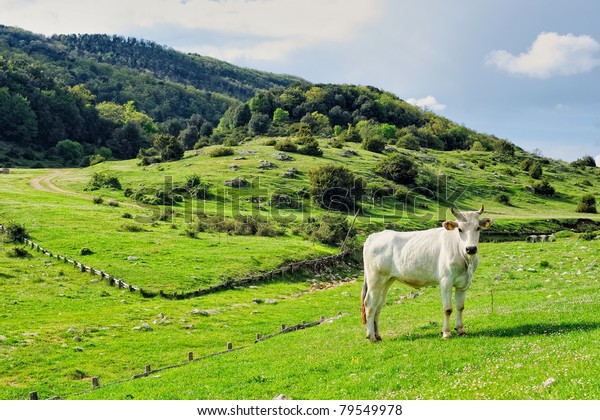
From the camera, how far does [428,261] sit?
17125mm

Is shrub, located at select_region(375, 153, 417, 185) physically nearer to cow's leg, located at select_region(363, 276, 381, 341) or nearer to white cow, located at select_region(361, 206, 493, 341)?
white cow, located at select_region(361, 206, 493, 341)

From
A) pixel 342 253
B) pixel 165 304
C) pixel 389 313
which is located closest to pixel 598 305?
pixel 389 313

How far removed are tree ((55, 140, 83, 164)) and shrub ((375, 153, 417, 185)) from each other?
307 ft

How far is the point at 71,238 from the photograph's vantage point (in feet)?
Answer: 161

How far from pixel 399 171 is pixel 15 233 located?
225 ft

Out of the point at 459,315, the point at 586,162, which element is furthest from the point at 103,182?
the point at 586,162

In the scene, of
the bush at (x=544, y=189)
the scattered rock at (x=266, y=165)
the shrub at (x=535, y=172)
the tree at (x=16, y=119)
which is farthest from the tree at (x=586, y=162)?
the tree at (x=16, y=119)

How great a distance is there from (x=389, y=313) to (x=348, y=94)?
181646 millimetres

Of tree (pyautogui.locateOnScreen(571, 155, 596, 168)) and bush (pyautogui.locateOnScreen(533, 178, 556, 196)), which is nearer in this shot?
bush (pyautogui.locateOnScreen(533, 178, 556, 196))

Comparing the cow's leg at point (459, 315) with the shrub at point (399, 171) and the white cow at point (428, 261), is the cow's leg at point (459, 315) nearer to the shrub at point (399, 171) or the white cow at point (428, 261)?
the white cow at point (428, 261)

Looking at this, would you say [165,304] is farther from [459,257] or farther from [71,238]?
[459,257]

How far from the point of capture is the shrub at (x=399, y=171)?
96438 mm

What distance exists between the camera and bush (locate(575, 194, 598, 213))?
9047 centimetres

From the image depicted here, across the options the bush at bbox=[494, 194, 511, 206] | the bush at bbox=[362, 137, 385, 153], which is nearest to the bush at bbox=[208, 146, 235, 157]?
the bush at bbox=[362, 137, 385, 153]
